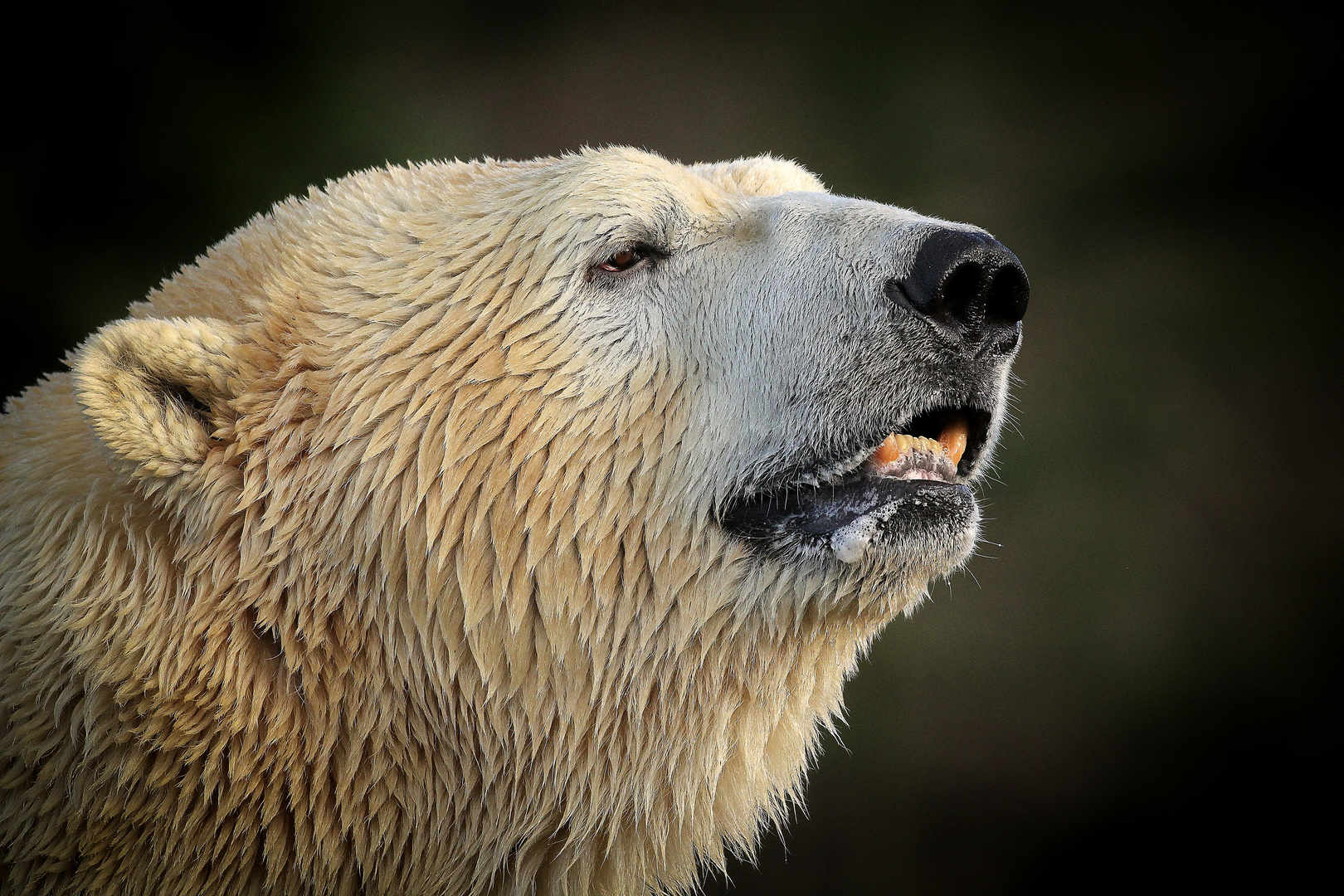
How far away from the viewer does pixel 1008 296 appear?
5.06 feet

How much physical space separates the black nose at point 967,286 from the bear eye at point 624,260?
410mm

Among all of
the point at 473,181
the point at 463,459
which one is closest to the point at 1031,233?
the point at 473,181

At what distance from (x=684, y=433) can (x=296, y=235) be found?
0.73 m

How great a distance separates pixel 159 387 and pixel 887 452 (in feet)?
3.47

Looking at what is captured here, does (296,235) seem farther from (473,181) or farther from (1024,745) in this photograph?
(1024,745)

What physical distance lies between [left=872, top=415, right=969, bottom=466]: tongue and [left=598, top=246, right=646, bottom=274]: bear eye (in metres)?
0.49

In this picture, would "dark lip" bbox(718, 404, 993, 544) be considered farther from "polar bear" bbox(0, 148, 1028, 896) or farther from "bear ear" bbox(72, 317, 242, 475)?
"bear ear" bbox(72, 317, 242, 475)

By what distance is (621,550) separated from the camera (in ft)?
5.14

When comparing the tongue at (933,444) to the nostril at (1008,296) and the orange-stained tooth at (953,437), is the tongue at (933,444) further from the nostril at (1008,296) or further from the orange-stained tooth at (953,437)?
the nostril at (1008,296)

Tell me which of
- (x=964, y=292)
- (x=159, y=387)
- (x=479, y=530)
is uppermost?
(x=964, y=292)

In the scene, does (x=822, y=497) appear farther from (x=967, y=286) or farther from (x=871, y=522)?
(x=967, y=286)

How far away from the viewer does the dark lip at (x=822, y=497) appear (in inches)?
59.9

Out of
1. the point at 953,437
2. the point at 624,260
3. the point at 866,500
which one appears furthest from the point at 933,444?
the point at 624,260

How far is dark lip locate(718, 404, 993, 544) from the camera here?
4.99ft
